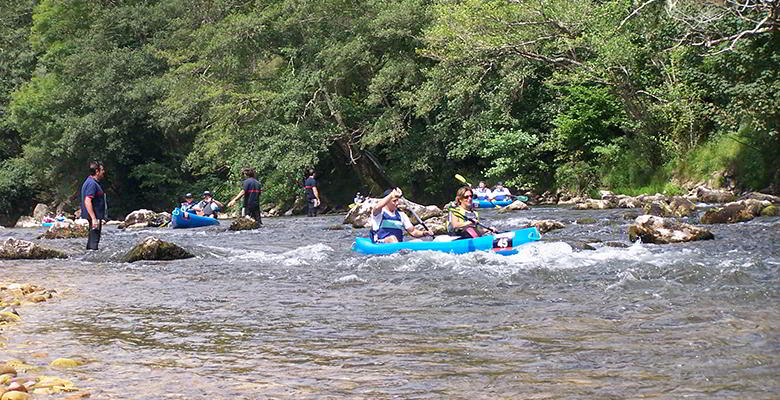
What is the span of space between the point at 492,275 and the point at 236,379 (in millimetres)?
4581

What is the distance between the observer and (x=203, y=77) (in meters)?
31.5

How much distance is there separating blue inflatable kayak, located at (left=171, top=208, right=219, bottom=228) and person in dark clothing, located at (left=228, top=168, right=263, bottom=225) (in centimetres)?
215

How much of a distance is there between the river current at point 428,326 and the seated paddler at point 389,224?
1414mm

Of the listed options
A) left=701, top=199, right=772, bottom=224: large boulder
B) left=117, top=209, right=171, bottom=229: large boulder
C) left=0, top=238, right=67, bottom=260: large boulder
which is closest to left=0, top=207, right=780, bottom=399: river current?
left=0, top=238, right=67, bottom=260: large boulder

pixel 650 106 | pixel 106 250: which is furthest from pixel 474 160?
pixel 106 250

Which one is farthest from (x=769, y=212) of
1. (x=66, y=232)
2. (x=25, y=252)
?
(x=66, y=232)

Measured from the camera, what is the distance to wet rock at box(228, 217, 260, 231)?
749 inches

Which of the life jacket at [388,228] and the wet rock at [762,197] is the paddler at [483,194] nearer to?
the wet rock at [762,197]

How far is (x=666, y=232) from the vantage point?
1141 centimetres

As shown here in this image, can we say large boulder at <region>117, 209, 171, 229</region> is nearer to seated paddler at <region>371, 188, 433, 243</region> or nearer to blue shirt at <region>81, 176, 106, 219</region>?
blue shirt at <region>81, 176, 106, 219</region>

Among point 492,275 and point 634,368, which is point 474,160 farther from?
point 634,368

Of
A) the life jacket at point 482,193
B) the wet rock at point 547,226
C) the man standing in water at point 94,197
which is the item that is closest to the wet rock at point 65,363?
the man standing in water at point 94,197

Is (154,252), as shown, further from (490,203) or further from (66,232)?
(490,203)

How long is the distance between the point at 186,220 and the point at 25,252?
9542 mm
